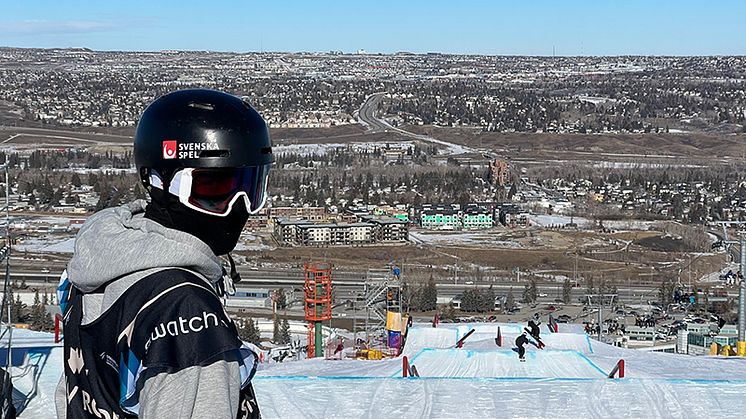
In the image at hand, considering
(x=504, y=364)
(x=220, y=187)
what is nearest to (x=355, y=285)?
(x=504, y=364)

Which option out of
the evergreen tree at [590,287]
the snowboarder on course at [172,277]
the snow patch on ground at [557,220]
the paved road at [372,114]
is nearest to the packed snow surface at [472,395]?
the snowboarder on course at [172,277]

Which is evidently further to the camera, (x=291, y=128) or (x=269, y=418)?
(x=291, y=128)

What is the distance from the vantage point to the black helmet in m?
1.01

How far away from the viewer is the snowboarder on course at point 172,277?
0.90 metres

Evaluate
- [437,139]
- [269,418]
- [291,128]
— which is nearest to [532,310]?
[269,418]

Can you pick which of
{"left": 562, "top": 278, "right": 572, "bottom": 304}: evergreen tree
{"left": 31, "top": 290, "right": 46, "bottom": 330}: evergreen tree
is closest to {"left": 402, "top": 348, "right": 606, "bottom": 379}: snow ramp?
{"left": 31, "top": 290, "right": 46, "bottom": 330}: evergreen tree

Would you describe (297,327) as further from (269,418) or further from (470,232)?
(470,232)

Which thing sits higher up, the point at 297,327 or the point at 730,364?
the point at 730,364

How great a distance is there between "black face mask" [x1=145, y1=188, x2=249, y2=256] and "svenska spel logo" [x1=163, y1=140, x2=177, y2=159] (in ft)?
0.13

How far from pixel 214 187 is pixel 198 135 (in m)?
0.05

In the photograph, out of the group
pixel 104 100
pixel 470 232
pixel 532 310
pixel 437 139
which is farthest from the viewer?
pixel 104 100

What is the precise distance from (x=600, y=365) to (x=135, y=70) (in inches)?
3672

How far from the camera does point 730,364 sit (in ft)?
17.3

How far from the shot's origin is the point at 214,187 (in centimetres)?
104
